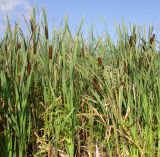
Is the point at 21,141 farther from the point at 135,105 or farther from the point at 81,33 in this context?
the point at 81,33

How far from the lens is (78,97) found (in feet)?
7.32

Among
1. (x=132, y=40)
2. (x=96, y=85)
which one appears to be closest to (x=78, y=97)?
(x=96, y=85)

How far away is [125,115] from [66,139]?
377 mm

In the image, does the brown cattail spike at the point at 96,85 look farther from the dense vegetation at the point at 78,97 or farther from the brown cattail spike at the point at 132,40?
the brown cattail spike at the point at 132,40

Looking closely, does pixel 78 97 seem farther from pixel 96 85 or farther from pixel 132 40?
pixel 132 40

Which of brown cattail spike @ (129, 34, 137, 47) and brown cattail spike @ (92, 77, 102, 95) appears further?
brown cattail spike @ (129, 34, 137, 47)

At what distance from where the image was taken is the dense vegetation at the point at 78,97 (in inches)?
75.4

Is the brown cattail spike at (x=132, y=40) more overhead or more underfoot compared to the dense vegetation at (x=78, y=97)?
more overhead

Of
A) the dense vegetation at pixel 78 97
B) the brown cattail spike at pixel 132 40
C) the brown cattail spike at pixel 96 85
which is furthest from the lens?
the brown cattail spike at pixel 132 40

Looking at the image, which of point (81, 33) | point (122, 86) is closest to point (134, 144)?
point (122, 86)

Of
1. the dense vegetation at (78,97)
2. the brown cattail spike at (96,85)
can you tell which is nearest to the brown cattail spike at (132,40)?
the dense vegetation at (78,97)

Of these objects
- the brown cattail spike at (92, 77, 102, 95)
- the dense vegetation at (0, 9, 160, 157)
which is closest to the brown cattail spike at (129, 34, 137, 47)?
the dense vegetation at (0, 9, 160, 157)

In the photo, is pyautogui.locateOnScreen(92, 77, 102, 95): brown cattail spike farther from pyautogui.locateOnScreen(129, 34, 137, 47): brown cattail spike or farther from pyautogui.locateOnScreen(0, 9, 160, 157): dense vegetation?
pyautogui.locateOnScreen(129, 34, 137, 47): brown cattail spike

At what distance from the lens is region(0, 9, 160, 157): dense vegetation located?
1916mm
